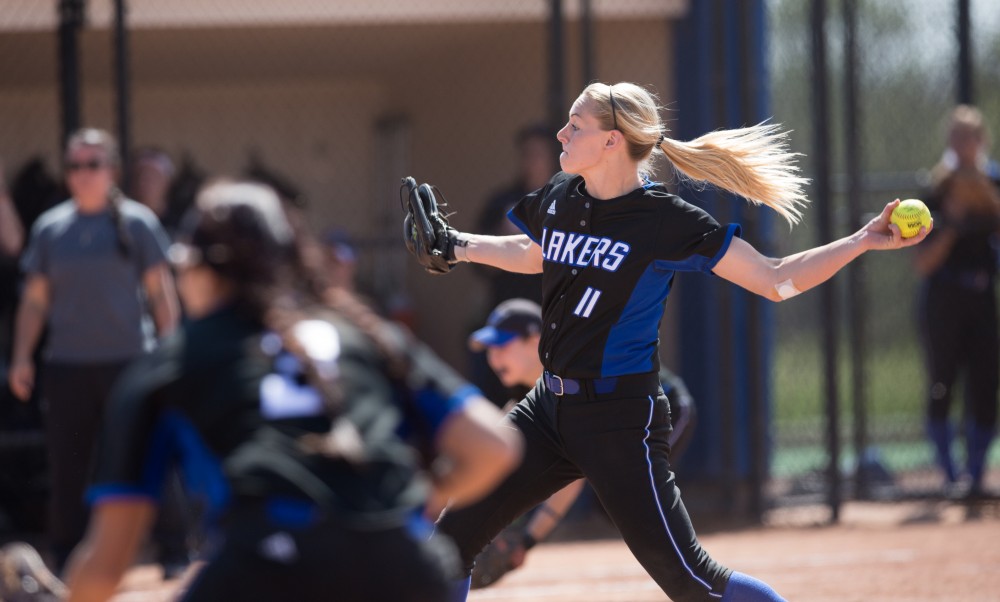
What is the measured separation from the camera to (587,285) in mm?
4277

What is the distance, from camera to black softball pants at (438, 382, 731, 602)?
13.3 ft

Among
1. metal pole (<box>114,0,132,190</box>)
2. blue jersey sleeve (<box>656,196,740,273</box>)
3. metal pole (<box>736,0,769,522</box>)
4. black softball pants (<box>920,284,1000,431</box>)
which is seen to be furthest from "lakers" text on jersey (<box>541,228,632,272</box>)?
black softball pants (<box>920,284,1000,431</box>)

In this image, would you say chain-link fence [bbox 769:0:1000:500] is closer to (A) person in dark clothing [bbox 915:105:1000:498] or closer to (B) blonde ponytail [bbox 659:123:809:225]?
(A) person in dark clothing [bbox 915:105:1000:498]

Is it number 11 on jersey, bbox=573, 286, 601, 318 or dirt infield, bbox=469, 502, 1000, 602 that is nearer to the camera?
number 11 on jersey, bbox=573, 286, 601, 318

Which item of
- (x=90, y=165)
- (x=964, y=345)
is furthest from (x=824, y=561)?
(x=90, y=165)

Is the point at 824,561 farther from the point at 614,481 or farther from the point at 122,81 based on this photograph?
the point at 122,81

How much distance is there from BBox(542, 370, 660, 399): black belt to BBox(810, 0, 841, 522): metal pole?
15.5 feet

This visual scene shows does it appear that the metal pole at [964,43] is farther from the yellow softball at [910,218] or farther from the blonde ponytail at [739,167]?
the yellow softball at [910,218]

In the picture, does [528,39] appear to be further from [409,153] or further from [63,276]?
[63,276]

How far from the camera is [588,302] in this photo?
14.0ft

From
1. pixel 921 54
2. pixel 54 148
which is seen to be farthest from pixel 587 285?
pixel 921 54

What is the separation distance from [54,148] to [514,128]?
12.1 feet

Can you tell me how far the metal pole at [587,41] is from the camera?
862cm

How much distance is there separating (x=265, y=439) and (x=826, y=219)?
688 centimetres
